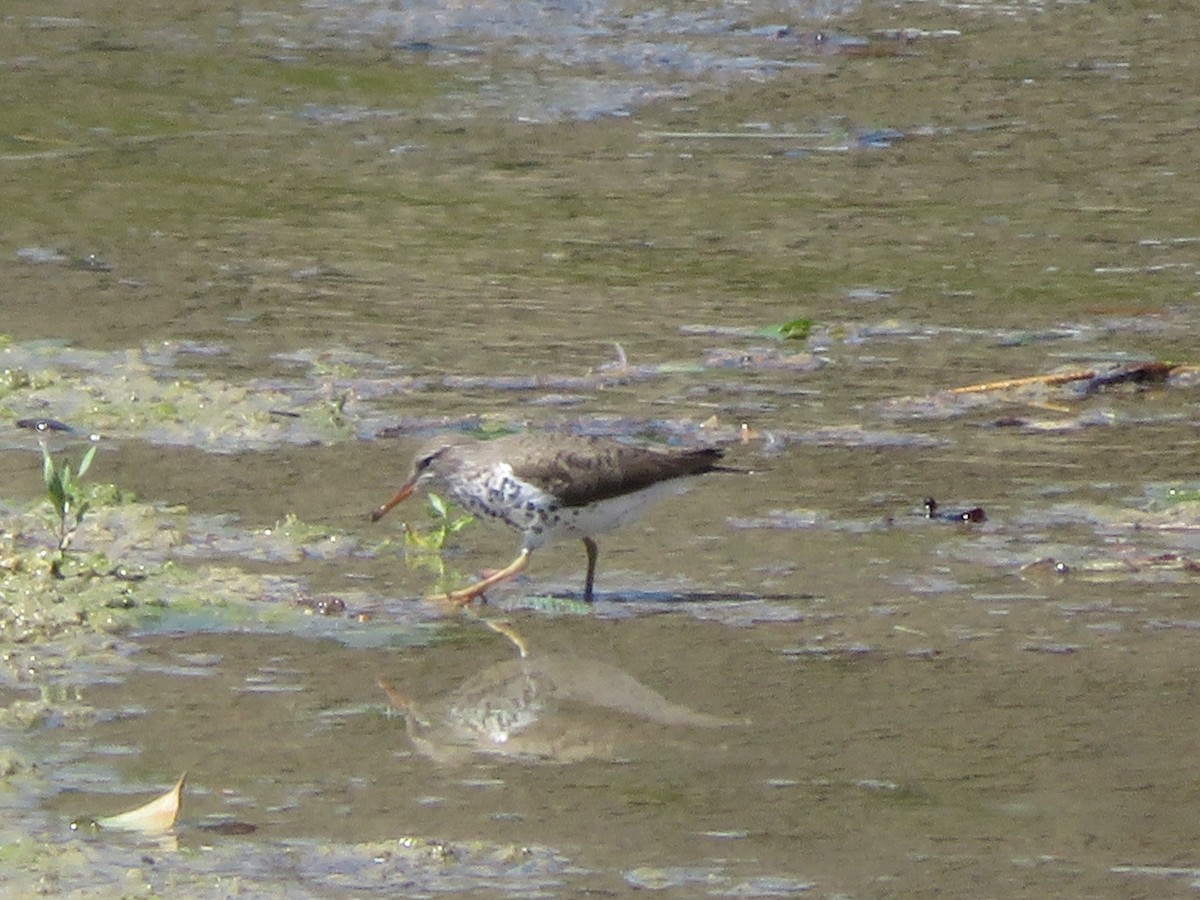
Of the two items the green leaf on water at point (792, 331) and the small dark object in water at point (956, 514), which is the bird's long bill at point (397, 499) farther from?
the green leaf on water at point (792, 331)

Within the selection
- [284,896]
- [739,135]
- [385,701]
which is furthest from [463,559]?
[739,135]

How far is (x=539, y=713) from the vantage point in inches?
241

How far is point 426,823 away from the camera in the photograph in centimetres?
531

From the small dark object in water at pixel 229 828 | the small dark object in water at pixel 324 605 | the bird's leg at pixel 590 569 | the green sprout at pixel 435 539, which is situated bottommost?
the green sprout at pixel 435 539

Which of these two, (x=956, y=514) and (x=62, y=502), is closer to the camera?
(x=62, y=502)

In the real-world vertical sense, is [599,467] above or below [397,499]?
above

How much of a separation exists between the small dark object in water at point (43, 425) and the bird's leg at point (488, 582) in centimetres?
188

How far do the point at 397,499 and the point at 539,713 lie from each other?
163cm

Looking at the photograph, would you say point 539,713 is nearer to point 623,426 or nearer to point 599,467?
point 599,467

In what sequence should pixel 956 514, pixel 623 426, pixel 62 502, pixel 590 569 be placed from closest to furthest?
pixel 62 502, pixel 590 569, pixel 956 514, pixel 623 426

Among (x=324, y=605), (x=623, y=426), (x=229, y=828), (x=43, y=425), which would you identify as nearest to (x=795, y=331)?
(x=623, y=426)

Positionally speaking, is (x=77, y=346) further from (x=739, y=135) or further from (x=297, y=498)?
(x=739, y=135)

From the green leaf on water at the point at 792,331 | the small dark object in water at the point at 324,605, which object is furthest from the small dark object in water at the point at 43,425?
the green leaf on water at the point at 792,331

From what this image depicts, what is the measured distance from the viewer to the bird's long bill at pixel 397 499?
7.52 meters
